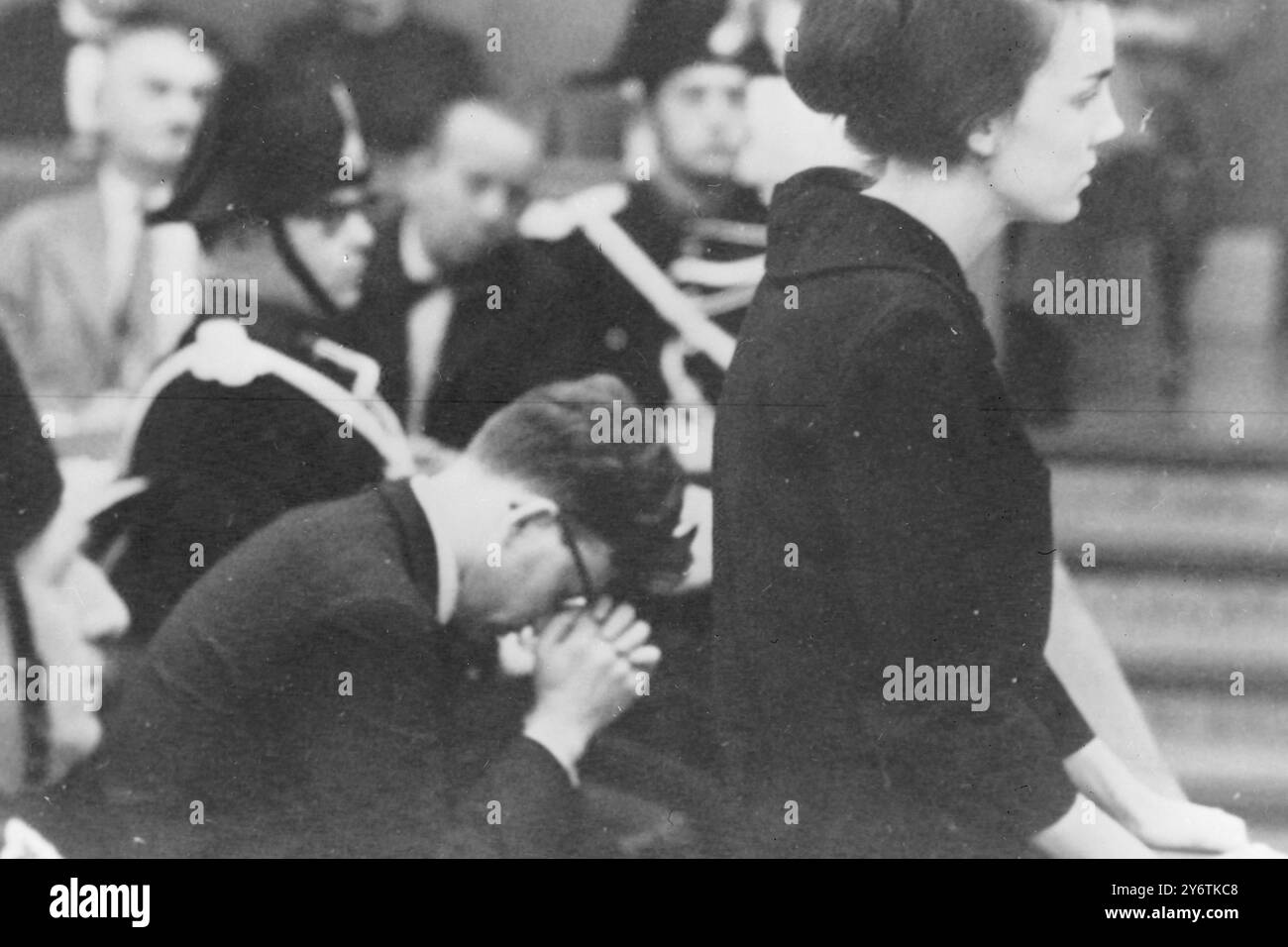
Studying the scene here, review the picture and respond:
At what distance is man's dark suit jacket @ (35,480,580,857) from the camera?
3506mm

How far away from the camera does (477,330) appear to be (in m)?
3.51

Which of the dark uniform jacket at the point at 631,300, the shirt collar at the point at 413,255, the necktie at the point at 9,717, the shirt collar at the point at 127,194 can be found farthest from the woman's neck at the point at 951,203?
the necktie at the point at 9,717

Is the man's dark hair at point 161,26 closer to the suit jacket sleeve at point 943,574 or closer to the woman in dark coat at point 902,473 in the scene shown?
the woman in dark coat at point 902,473

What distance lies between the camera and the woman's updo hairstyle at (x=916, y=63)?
3.40m

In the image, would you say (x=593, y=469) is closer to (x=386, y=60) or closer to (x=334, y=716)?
(x=334, y=716)

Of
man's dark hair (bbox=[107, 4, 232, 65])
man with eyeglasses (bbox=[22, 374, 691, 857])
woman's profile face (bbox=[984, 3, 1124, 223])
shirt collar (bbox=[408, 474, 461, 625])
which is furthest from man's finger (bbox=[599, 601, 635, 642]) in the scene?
man's dark hair (bbox=[107, 4, 232, 65])

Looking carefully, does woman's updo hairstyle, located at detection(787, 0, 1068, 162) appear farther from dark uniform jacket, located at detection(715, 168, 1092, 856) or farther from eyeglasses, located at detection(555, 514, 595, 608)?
eyeglasses, located at detection(555, 514, 595, 608)

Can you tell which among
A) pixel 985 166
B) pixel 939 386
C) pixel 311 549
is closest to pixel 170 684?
pixel 311 549

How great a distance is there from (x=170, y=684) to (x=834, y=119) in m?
2.14

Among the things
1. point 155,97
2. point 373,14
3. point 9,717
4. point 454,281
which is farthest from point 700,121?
point 9,717

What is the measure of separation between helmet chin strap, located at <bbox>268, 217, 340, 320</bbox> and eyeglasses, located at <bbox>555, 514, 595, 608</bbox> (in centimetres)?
78

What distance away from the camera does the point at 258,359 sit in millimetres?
3533

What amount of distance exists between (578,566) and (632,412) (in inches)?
15.8
